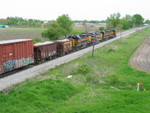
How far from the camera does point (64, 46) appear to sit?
3947 centimetres

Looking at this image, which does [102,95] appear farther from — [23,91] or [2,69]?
[2,69]

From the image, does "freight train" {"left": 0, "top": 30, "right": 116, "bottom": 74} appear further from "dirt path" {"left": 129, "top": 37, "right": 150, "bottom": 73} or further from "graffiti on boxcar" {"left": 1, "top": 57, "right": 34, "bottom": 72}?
"dirt path" {"left": 129, "top": 37, "right": 150, "bottom": 73}

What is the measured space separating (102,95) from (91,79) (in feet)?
18.6

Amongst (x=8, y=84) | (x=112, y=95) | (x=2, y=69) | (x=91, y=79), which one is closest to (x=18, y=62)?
(x=2, y=69)

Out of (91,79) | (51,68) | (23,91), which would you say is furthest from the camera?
(51,68)

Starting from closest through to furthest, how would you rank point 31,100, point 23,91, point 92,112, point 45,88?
point 92,112 < point 31,100 < point 23,91 < point 45,88

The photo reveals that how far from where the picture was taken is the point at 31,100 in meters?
14.8

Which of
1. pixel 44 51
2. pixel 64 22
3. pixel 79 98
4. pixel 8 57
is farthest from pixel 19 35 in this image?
pixel 79 98

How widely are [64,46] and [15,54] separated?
14.9 meters

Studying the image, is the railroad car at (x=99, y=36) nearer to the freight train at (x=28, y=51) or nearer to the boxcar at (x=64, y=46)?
the freight train at (x=28, y=51)

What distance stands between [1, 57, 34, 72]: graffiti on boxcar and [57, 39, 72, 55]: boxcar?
984cm

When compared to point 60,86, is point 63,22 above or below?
above

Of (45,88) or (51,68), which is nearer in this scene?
(45,88)

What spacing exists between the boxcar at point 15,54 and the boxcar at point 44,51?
5.27ft
